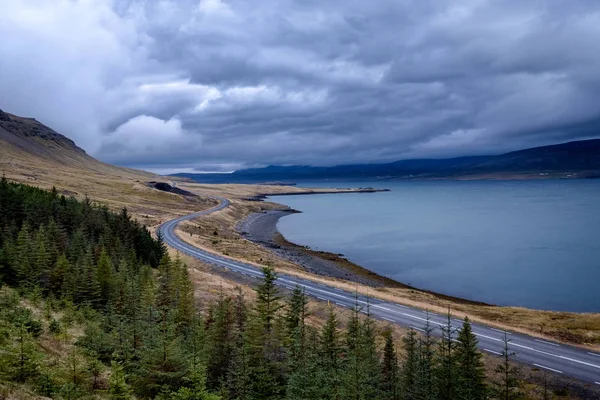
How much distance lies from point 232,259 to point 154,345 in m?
56.6

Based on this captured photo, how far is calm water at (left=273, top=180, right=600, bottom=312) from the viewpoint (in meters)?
71.0

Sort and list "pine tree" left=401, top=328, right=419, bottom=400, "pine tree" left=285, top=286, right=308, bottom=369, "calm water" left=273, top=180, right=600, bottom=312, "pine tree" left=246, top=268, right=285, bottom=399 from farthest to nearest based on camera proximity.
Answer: "calm water" left=273, top=180, right=600, bottom=312 → "pine tree" left=285, top=286, right=308, bottom=369 → "pine tree" left=401, top=328, right=419, bottom=400 → "pine tree" left=246, top=268, right=285, bottom=399

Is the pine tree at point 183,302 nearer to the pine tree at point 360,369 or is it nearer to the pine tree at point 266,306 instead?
the pine tree at point 266,306

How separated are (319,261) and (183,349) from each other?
72716 mm

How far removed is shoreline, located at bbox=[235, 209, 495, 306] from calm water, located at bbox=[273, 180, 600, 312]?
10.7ft

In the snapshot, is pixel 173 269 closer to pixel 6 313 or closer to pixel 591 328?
pixel 6 313

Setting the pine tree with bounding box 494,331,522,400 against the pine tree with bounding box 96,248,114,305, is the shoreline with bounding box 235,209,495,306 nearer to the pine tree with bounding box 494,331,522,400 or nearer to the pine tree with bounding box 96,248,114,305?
the pine tree with bounding box 494,331,522,400

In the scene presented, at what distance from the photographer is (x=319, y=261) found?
311ft

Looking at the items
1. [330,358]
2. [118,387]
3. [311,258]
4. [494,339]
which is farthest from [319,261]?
[118,387]

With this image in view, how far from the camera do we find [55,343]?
2445cm

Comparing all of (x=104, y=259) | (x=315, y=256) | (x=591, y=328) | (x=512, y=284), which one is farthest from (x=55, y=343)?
(x=315, y=256)

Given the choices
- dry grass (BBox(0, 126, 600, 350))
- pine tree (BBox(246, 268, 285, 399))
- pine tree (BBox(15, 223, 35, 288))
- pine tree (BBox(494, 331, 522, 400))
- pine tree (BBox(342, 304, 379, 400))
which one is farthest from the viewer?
dry grass (BBox(0, 126, 600, 350))

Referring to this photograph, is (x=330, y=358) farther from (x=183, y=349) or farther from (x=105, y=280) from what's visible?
(x=105, y=280)

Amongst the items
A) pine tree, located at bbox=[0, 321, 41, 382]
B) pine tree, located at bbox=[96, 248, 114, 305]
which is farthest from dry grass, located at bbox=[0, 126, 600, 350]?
pine tree, located at bbox=[0, 321, 41, 382]
